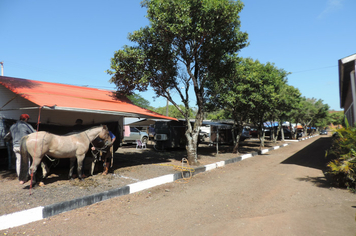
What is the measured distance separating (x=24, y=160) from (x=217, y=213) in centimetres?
450

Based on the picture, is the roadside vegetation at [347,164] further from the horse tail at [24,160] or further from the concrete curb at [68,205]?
the horse tail at [24,160]

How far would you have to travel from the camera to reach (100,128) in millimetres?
6453

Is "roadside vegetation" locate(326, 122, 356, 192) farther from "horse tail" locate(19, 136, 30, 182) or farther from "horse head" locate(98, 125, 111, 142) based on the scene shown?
"horse tail" locate(19, 136, 30, 182)

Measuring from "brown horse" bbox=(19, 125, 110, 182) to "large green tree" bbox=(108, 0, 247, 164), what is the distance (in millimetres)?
3152

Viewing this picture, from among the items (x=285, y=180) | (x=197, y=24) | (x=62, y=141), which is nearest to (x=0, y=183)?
(x=62, y=141)

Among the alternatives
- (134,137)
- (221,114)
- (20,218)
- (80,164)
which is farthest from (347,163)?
(221,114)

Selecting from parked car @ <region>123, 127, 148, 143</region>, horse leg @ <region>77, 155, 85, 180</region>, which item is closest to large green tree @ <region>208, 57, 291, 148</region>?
horse leg @ <region>77, 155, 85, 180</region>

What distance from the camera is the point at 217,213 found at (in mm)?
4289

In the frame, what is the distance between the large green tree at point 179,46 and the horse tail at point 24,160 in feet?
14.9

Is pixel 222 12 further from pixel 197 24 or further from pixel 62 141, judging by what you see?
pixel 62 141

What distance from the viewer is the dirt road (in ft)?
11.6

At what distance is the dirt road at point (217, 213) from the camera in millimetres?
3547

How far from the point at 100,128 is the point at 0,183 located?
2783mm

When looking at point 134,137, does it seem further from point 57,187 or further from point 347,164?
point 347,164
